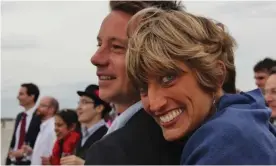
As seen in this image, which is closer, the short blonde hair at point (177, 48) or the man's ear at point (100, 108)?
the short blonde hair at point (177, 48)

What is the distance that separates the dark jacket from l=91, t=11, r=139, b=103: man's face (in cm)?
47

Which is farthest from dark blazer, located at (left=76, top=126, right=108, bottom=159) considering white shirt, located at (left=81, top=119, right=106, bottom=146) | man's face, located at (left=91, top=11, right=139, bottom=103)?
man's face, located at (left=91, top=11, right=139, bottom=103)


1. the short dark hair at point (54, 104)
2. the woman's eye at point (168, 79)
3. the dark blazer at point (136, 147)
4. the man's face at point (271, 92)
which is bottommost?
the short dark hair at point (54, 104)

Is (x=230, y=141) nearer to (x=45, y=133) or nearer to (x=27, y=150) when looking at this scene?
(x=45, y=133)

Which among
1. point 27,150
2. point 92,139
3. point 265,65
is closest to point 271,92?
point 265,65

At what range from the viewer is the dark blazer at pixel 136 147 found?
1.68 metres

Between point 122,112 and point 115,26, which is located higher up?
point 115,26

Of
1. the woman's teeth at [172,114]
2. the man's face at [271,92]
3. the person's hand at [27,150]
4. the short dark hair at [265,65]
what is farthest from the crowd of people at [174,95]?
the person's hand at [27,150]

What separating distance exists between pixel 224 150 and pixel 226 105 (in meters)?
0.19

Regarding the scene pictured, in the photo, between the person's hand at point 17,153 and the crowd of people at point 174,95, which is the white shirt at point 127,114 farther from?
the person's hand at point 17,153

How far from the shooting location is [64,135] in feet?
18.8

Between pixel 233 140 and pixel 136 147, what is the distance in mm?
394

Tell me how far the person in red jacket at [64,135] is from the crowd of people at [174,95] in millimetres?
3377

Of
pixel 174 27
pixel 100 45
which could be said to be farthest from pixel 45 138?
pixel 174 27
